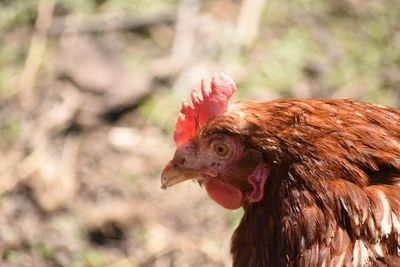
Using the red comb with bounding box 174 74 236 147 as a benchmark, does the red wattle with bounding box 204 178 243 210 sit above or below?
below

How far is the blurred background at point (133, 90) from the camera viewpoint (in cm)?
378

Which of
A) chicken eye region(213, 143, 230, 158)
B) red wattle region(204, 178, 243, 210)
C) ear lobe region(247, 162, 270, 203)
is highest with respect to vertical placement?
chicken eye region(213, 143, 230, 158)

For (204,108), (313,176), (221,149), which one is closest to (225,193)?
(221,149)

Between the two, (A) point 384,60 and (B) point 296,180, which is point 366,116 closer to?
(B) point 296,180

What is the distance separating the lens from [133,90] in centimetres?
446

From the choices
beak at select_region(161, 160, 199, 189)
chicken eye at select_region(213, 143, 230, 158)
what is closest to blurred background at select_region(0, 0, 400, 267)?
beak at select_region(161, 160, 199, 189)

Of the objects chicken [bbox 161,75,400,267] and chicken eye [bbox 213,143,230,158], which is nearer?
chicken [bbox 161,75,400,267]

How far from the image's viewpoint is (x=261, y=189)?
7.44 feet

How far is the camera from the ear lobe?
2256mm

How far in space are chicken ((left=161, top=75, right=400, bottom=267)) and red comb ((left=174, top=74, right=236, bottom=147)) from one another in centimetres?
2

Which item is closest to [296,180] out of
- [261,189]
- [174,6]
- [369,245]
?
[261,189]

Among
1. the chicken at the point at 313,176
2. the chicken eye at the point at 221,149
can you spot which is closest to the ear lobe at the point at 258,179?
the chicken at the point at 313,176

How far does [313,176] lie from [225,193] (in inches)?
16.2

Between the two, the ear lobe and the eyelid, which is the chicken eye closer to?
the eyelid
